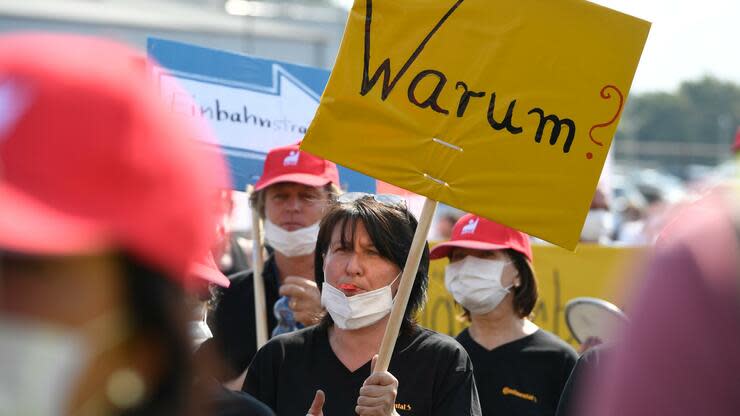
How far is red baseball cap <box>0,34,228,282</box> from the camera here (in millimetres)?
1118

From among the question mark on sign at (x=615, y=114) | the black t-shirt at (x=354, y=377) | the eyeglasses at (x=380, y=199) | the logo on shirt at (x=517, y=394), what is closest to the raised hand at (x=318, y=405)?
the black t-shirt at (x=354, y=377)

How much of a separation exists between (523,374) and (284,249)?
1.33m

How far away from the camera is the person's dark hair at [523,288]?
5008mm

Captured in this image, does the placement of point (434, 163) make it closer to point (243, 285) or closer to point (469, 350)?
point (469, 350)

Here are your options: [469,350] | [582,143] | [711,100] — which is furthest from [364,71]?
[711,100]

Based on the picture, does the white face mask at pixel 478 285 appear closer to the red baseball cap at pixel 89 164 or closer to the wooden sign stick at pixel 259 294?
the wooden sign stick at pixel 259 294

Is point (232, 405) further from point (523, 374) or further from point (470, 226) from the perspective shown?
point (470, 226)

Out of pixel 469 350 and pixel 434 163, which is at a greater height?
pixel 434 163

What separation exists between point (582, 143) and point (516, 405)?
117 centimetres

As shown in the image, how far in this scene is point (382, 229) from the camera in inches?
156

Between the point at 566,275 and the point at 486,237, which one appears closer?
the point at 486,237

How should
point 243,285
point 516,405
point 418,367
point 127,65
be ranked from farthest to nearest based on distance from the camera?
point 243,285 → point 516,405 → point 418,367 → point 127,65

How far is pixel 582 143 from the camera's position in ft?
12.7

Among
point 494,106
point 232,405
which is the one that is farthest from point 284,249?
point 232,405
